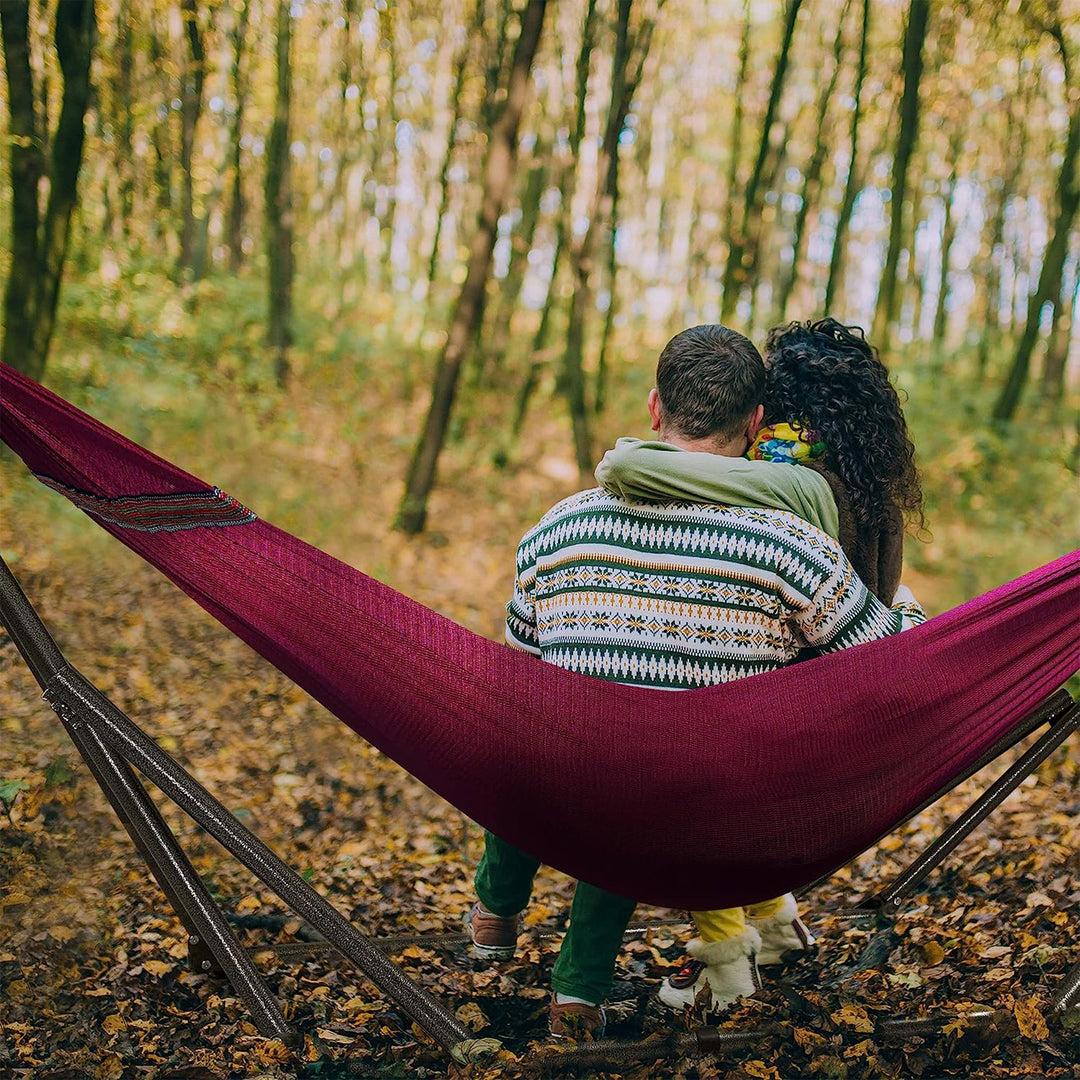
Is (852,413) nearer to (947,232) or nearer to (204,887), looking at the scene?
(204,887)

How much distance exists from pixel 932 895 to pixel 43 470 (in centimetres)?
268

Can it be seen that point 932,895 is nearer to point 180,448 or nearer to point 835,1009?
point 835,1009

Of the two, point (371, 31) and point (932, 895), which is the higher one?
point (371, 31)

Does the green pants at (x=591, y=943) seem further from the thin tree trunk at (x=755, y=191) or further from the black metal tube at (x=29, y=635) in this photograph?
the thin tree trunk at (x=755, y=191)

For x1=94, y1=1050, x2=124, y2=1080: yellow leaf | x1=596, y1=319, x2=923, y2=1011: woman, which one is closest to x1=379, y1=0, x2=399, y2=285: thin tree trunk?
x1=596, y1=319, x2=923, y2=1011: woman

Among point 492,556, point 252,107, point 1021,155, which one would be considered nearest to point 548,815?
point 492,556

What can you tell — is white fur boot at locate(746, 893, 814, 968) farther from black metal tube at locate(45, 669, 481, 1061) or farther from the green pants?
black metal tube at locate(45, 669, 481, 1061)

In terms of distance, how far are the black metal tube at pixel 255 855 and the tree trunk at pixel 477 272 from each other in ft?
18.9

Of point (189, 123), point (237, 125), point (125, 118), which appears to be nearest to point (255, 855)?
point (125, 118)

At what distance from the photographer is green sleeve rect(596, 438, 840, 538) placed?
1913 millimetres

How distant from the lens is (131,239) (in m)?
10.9

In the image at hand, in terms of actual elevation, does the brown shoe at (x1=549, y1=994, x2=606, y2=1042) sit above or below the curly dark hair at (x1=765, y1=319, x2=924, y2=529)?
below

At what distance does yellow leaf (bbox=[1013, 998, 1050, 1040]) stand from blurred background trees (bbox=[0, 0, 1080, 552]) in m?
6.02

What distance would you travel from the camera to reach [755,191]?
31.6 ft
